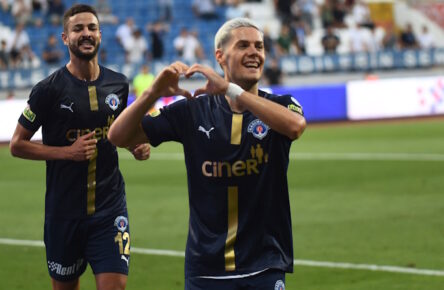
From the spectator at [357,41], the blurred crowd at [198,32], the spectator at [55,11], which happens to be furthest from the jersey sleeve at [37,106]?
the spectator at [357,41]

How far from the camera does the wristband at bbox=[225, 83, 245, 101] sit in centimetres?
508

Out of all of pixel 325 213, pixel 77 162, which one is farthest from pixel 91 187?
pixel 325 213

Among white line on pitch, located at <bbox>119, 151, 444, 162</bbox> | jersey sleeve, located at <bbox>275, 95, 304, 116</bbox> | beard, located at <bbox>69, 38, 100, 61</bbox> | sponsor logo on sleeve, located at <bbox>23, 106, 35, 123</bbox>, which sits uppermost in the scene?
beard, located at <bbox>69, 38, 100, 61</bbox>

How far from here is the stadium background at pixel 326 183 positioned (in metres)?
10.6

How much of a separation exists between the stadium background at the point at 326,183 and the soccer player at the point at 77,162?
2785 mm

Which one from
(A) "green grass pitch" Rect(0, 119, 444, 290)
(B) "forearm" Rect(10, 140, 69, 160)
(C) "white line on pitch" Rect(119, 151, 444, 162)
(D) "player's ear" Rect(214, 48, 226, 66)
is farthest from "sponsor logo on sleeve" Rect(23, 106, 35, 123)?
(C) "white line on pitch" Rect(119, 151, 444, 162)

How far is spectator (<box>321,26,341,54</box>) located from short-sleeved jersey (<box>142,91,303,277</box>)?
31268 millimetres

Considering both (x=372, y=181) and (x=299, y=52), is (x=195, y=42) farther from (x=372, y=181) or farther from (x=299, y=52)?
(x=372, y=181)

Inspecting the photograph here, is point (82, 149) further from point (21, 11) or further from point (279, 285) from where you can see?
point (21, 11)

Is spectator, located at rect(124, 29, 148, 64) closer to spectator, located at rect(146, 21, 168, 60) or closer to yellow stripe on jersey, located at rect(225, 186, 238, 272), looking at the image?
spectator, located at rect(146, 21, 168, 60)

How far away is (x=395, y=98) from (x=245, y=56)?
80.9 ft

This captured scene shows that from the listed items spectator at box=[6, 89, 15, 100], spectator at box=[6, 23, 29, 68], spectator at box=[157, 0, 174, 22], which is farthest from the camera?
spectator at box=[157, 0, 174, 22]

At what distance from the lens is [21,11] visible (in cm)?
3269

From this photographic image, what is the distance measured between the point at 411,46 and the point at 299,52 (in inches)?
220
